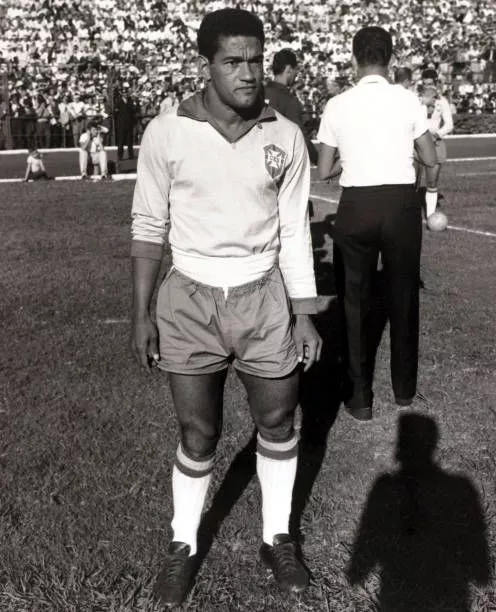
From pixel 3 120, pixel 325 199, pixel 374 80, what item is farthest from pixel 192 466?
pixel 3 120

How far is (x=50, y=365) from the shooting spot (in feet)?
20.2

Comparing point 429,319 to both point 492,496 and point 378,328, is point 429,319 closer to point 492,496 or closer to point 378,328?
point 378,328

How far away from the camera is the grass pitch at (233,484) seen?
3.41 metres

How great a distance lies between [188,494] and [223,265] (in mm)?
957

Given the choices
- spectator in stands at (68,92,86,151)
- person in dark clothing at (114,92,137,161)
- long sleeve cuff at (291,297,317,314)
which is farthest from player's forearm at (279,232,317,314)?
spectator in stands at (68,92,86,151)

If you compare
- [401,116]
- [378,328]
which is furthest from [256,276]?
[378,328]

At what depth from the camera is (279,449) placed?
341 cm

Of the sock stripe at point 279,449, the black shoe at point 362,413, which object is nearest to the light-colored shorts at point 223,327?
the sock stripe at point 279,449

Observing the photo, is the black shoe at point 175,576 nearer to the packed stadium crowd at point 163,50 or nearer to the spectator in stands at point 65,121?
the packed stadium crowd at point 163,50

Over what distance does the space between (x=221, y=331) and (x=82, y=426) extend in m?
2.12

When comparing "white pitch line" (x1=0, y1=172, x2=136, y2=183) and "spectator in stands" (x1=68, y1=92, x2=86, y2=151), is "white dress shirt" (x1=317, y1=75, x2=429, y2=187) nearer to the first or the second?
"white pitch line" (x1=0, y1=172, x2=136, y2=183)

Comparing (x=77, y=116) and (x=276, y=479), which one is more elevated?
(x=276, y=479)

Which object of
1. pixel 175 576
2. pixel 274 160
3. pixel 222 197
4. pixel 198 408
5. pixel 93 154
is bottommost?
pixel 93 154

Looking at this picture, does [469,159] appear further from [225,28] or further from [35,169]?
[225,28]
